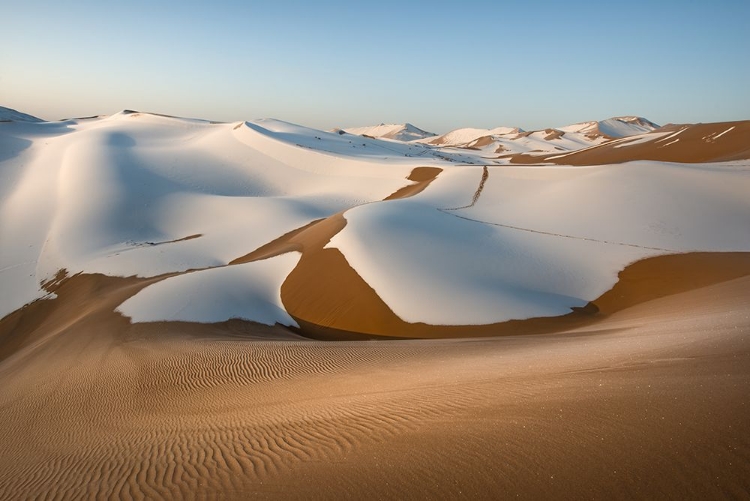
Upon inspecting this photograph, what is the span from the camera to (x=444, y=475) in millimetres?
3912

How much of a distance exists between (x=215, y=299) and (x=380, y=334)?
21.6 feet

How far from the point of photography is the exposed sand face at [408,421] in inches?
148

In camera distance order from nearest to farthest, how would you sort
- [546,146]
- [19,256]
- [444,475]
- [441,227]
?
1. [444,475]
2. [441,227]
3. [19,256]
4. [546,146]

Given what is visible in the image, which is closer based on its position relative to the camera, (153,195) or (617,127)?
(153,195)

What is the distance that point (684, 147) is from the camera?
57125 mm

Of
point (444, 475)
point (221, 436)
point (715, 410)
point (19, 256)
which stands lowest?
point (19, 256)

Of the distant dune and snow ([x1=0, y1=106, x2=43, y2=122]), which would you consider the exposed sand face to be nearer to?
the distant dune

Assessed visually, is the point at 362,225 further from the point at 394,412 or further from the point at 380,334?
the point at 394,412

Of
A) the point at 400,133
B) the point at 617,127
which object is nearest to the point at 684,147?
the point at 617,127

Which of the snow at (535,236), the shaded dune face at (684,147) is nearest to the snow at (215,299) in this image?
the snow at (535,236)

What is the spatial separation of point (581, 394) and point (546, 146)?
129 meters

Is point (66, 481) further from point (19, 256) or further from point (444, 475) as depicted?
point (19, 256)

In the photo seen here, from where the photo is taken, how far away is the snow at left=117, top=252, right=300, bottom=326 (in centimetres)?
1569

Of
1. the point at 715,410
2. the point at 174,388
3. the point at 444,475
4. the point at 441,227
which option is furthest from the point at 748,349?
the point at 441,227
